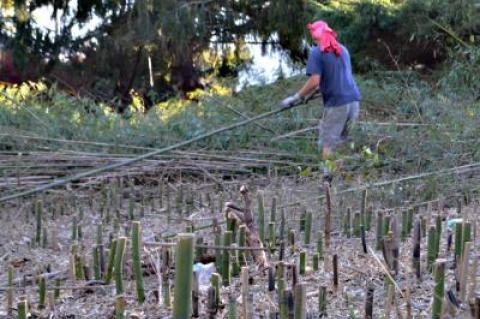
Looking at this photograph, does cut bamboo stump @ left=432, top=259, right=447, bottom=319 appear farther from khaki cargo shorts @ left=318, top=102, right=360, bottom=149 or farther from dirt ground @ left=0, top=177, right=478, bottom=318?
khaki cargo shorts @ left=318, top=102, right=360, bottom=149

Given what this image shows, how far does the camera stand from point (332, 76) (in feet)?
23.6

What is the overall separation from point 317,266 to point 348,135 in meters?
3.58

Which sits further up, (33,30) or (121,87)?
(33,30)

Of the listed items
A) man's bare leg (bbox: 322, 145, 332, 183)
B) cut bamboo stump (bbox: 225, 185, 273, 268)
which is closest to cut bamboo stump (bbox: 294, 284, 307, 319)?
cut bamboo stump (bbox: 225, 185, 273, 268)

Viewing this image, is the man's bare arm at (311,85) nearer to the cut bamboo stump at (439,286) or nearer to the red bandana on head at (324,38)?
the red bandana on head at (324,38)

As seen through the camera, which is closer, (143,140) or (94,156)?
(94,156)

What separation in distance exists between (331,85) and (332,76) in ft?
0.24

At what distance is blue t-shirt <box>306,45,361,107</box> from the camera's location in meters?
7.15

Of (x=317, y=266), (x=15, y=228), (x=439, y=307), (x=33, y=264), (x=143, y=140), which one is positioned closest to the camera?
(x=439, y=307)

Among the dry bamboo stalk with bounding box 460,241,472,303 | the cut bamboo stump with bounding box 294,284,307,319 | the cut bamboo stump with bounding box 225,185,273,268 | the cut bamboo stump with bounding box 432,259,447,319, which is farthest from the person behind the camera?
the cut bamboo stump with bounding box 225,185,273,268

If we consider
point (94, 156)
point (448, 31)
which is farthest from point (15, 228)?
point (448, 31)

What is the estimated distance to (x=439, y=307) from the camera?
279 centimetres

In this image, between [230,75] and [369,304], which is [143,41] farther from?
[369,304]

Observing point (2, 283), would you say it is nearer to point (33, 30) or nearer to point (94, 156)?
point (94, 156)
